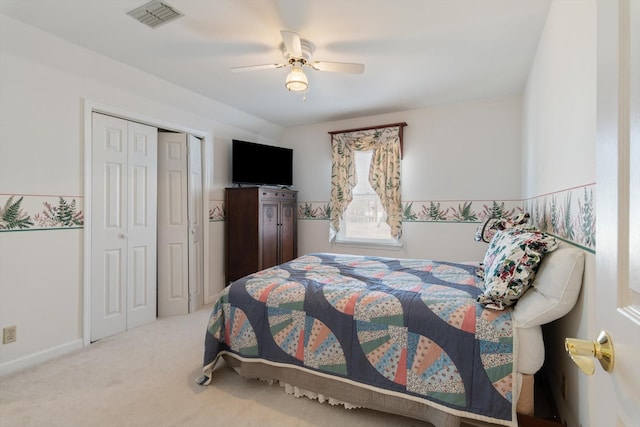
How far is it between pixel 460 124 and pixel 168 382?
405 centimetres

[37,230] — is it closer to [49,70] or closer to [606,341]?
[49,70]

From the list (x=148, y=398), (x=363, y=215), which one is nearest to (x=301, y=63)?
(x=363, y=215)

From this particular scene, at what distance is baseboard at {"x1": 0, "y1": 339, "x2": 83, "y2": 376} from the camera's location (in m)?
2.12

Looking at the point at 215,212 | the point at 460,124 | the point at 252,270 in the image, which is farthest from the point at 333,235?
the point at 460,124

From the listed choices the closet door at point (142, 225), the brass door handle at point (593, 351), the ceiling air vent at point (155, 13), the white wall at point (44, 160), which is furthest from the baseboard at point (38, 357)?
the brass door handle at point (593, 351)

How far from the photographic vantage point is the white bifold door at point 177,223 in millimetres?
3332

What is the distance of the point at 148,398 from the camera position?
6.04ft

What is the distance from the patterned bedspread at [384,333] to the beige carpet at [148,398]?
227 millimetres

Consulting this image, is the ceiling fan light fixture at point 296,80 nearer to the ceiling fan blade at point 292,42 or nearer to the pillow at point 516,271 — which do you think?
the ceiling fan blade at point 292,42

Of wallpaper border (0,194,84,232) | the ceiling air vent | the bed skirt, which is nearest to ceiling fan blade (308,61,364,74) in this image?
the ceiling air vent

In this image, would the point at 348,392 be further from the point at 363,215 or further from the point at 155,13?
the point at 363,215

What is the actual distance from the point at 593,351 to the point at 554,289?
96 centimetres

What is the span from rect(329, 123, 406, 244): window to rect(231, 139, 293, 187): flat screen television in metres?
0.75

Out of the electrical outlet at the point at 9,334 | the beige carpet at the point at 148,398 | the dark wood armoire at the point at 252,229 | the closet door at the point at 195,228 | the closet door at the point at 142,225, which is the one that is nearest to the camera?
the beige carpet at the point at 148,398
